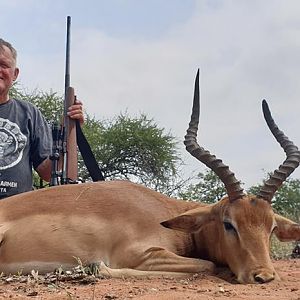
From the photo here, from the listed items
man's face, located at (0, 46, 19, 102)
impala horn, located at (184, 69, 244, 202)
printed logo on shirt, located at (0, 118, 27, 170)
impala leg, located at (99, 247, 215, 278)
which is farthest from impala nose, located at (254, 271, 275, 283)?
man's face, located at (0, 46, 19, 102)

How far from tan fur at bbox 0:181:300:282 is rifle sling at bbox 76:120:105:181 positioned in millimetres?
1122

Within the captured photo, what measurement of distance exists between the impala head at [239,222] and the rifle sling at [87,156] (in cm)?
147

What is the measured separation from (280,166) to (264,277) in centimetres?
119

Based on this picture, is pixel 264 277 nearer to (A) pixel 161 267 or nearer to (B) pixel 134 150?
(A) pixel 161 267

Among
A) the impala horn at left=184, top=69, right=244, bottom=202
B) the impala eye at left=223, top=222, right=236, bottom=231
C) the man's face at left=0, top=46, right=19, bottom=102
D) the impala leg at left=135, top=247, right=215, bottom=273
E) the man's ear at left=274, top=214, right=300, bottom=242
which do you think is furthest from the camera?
the man's face at left=0, top=46, right=19, bottom=102

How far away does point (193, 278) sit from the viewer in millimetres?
4160

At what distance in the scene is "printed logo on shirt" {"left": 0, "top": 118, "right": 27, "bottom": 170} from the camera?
5769 mm

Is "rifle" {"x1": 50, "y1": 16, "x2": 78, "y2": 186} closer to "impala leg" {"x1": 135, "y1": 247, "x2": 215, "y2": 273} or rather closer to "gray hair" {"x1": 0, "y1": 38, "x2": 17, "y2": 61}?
"gray hair" {"x1": 0, "y1": 38, "x2": 17, "y2": 61}

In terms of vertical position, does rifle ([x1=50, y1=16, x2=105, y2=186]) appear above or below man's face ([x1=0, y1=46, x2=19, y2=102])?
below

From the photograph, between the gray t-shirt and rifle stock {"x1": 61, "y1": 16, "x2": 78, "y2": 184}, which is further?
rifle stock {"x1": 61, "y1": 16, "x2": 78, "y2": 184}

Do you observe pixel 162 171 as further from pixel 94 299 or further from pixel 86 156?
pixel 94 299

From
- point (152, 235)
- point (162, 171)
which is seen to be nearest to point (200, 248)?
point (152, 235)

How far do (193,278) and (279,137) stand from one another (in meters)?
1.64

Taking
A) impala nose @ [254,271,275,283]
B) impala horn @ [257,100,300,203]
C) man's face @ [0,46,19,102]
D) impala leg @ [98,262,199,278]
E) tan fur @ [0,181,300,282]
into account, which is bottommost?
impala leg @ [98,262,199,278]
